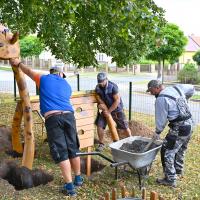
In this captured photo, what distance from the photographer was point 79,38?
8898mm

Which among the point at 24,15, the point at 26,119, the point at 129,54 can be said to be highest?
the point at 24,15

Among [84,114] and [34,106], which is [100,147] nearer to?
[84,114]

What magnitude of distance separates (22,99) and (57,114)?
71 centimetres

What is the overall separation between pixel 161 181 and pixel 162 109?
3.71ft

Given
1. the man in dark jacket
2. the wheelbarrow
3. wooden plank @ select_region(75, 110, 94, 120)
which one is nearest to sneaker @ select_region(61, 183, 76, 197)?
the wheelbarrow

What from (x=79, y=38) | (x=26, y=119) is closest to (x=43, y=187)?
(x=26, y=119)

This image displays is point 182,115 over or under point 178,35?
under

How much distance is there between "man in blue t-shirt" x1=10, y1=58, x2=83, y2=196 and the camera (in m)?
5.04

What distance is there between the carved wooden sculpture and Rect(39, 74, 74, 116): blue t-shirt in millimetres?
441

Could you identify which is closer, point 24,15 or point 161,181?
point 161,181

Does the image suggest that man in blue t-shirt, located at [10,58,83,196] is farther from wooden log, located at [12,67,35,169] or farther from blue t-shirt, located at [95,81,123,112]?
blue t-shirt, located at [95,81,123,112]

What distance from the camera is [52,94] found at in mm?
5035

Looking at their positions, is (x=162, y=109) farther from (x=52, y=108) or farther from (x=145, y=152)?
(x=52, y=108)

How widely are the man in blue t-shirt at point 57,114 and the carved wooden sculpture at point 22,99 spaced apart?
6.5 inches
